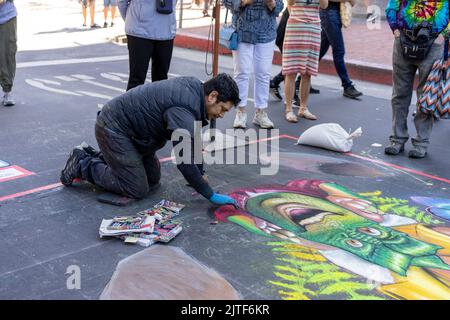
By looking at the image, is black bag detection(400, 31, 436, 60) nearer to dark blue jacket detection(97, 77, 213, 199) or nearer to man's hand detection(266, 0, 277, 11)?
man's hand detection(266, 0, 277, 11)

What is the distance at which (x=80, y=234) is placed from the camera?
3.72 meters

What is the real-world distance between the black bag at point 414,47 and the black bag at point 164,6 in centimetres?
210

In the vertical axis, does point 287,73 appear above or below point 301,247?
above

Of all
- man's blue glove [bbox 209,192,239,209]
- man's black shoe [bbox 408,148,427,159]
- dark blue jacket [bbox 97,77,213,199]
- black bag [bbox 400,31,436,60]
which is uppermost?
black bag [bbox 400,31,436,60]

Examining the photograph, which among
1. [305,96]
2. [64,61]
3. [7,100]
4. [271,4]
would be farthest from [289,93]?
[64,61]

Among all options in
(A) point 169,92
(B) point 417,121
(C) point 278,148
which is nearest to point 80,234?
(A) point 169,92

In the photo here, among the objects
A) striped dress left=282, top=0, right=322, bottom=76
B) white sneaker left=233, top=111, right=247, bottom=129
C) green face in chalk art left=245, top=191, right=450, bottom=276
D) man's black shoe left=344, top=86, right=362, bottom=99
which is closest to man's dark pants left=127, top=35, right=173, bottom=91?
white sneaker left=233, top=111, right=247, bottom=129

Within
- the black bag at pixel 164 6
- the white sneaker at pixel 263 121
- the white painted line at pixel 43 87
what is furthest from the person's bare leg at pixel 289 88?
the white painted line at pixel 43 87

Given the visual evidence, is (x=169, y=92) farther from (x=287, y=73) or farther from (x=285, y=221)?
(x=287, y=73)

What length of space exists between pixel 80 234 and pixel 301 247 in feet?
4.37

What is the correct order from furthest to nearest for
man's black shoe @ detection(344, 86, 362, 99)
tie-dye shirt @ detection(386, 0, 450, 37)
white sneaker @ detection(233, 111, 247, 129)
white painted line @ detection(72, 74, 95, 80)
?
white painted line @ detection(72, 74, 95, 80) < man's black shoe @ detection(344, 86, 362, 99) < white sneaker @ detection(233, 111, 247, 129) < tie-dye shirt @ detection(386, 0, 450, 37)

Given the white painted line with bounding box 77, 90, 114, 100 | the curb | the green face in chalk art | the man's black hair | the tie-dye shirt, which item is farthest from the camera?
the curb

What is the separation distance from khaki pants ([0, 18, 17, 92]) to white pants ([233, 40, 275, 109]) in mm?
2398

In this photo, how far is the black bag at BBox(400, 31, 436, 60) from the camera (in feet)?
17.2
